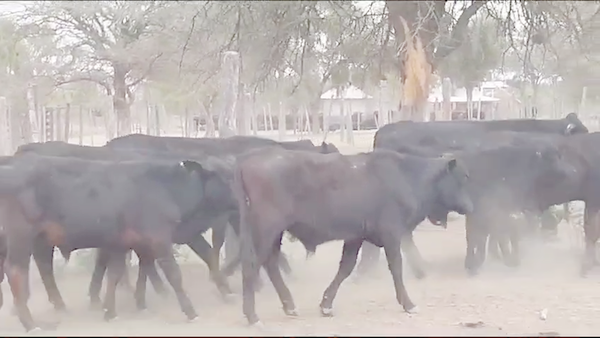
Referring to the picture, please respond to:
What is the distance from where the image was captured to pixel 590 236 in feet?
30.5

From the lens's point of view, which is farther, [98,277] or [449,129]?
[449,129]

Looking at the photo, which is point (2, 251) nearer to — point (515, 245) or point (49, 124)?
point (515, 245)

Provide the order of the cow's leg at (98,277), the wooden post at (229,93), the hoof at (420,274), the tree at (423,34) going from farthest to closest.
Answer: the tree at (423,34) < the wooden post at (229,93) < the hoof at (420,274) < the cow's leg at (98,277)

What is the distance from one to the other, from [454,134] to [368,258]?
255 centimetres

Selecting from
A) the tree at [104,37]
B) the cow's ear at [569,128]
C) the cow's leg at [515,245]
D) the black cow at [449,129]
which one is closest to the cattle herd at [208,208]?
the cow's leg at [515,245]

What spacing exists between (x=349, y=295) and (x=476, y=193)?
2181mm

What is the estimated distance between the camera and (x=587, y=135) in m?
9.83

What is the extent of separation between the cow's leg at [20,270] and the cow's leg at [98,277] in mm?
1154

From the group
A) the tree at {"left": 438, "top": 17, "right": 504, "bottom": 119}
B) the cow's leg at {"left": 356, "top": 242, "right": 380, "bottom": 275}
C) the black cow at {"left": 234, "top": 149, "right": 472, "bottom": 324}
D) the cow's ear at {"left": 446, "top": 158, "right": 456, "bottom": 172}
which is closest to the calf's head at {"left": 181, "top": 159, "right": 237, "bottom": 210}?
the black cow at {"left": 234, "top": 149, "right": 472, "bottom": 324}

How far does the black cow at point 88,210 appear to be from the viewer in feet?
21.7

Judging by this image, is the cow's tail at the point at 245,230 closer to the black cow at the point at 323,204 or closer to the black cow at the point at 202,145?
the black cow at the point at 323,204

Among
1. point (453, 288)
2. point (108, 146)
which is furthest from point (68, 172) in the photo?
point (453, 288)

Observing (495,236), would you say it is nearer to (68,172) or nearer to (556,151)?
(556,151)

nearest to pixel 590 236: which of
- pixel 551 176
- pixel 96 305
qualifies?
pixel 551 176
